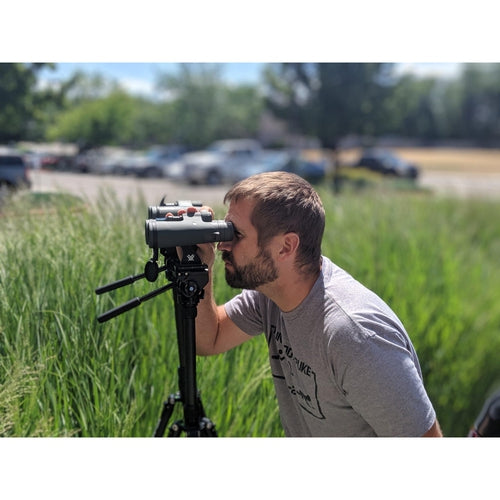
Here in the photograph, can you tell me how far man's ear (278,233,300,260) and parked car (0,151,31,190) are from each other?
1.16 m

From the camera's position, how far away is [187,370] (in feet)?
6.17

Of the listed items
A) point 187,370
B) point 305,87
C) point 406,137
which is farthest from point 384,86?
point 187,370

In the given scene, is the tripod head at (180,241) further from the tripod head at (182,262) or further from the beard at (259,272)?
the beard at (259,272)

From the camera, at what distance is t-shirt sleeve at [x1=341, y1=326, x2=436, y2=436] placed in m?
1.57

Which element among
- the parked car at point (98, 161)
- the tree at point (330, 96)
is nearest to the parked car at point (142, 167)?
the parked car at point (98, 161)

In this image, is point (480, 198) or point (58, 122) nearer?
point (58, 122)

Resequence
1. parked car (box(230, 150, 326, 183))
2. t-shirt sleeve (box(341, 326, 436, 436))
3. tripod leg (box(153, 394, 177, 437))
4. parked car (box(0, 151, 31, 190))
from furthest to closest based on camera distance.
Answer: parked car (box(230, 150, 326, 183)) < parked car (box(0, 151, 31, 190)) < tripod leg (box(153, 394, 177, 437)) < t-shirt sleeve (box(341, 326, 436, 436))

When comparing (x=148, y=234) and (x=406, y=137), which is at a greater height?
(x=148, y=234)

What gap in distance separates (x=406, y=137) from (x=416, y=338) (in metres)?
18.8

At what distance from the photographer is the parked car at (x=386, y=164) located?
53.6 feet

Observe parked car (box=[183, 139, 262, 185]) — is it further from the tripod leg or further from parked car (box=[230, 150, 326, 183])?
the tripod leg

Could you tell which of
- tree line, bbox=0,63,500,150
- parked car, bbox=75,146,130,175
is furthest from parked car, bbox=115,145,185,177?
tree line, bbox=0,63,500,150

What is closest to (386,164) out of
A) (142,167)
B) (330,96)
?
(330,96)
